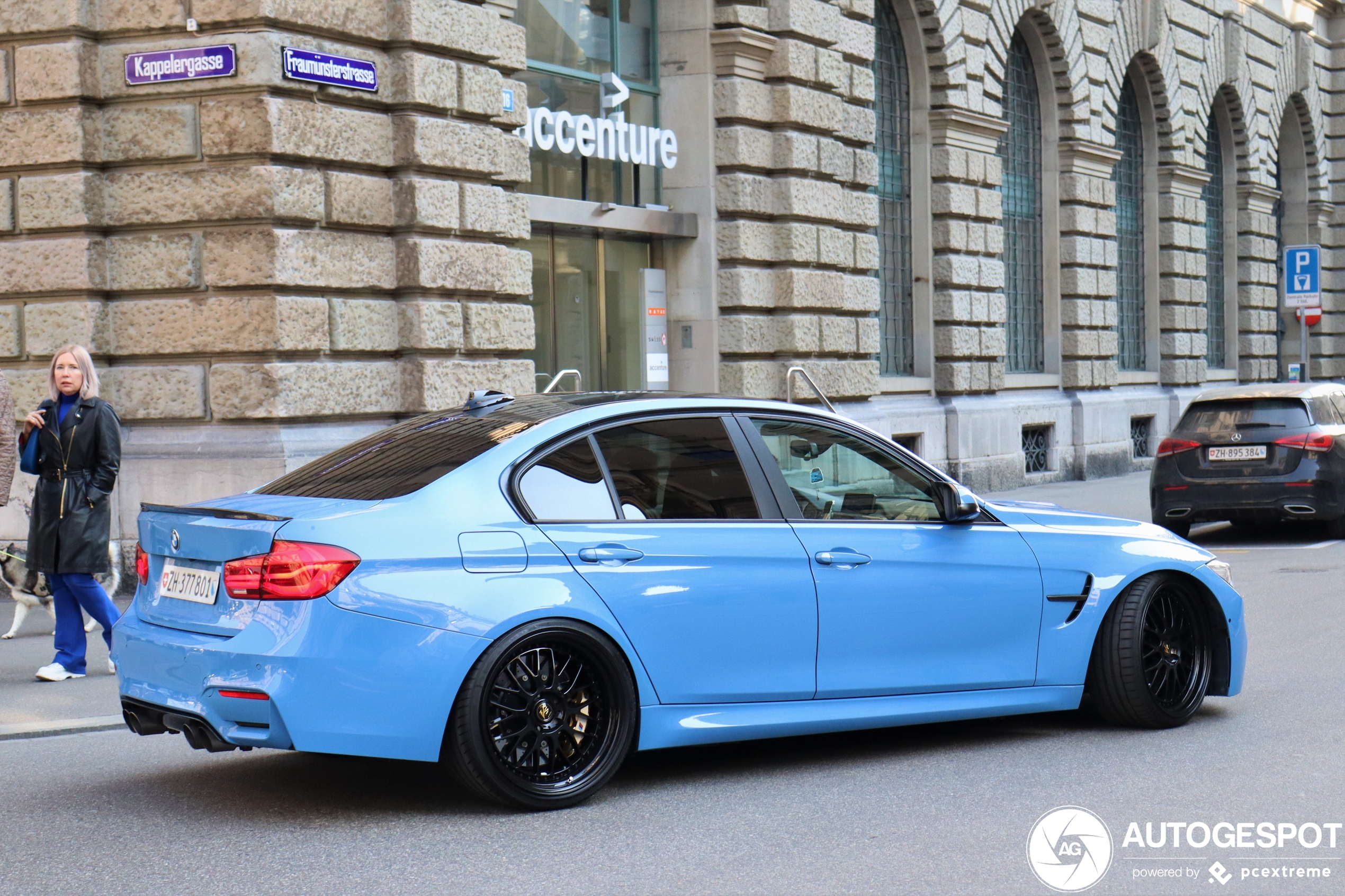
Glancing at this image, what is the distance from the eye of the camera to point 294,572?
16.2ft

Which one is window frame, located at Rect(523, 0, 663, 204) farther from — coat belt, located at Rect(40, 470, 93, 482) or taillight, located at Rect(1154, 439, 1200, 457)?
coat belt, located at Rect(40, 470, 93, 482)

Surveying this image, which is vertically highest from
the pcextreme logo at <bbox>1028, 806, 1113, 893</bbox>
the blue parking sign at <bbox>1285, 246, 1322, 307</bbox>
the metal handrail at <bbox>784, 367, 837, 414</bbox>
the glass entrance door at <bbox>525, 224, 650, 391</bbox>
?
the blue parking sign at <bbox>1285, 246, 1322, 307</bbox>

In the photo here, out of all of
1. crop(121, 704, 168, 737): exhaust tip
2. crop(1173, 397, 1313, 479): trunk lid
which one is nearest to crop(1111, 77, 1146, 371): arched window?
crop(1173, 397, 1313, 479): trunk lid

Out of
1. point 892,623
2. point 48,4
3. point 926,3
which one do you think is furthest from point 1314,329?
point 892,623

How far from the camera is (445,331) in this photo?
1206cm

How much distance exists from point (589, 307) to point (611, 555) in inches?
415

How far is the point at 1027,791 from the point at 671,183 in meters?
11.5

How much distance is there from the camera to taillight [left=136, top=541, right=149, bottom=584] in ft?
18.2

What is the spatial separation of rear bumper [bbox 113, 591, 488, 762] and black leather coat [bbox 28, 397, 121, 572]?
335cm

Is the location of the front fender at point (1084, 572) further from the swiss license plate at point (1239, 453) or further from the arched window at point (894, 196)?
the arched window at point (894, 196)

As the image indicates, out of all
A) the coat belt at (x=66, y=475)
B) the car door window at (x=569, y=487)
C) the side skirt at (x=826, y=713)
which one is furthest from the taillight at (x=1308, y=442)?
the car door window at (x=569, y=487)

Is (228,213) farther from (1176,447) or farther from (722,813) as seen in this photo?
(1176,447)

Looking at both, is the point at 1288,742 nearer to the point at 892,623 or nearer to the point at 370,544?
the point at 892,623

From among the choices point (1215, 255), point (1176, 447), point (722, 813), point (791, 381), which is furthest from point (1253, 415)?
point (1215, 255)
